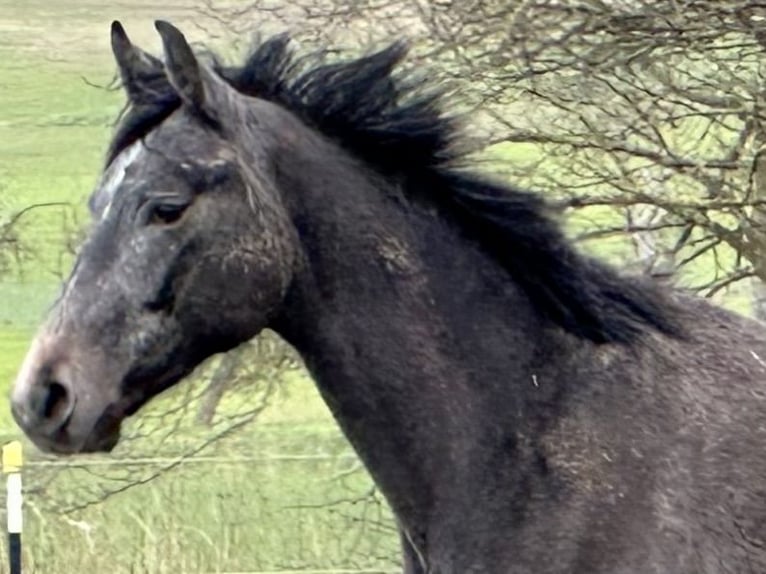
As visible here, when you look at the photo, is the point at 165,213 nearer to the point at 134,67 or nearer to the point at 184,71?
the point at 184,71

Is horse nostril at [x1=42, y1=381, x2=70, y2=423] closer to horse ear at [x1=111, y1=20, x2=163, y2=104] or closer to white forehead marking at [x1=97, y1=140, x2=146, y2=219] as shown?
white forehead marking at [x1=97, y1=140, x2=146, y2=219]

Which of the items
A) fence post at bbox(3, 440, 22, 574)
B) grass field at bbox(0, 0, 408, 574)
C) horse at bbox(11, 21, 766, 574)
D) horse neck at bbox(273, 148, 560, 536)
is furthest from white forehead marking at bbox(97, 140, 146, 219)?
grass field at bbox(0, 0, 408, 574)

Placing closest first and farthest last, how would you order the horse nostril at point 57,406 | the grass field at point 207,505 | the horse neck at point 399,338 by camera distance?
the horse nostril at point 57,406, the horse neck at point 399,338, the grass field at point 207,505

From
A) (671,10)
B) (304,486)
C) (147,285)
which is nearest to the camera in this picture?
(147,285)

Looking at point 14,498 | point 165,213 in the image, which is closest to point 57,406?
point 165,213

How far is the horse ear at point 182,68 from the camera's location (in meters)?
3.96

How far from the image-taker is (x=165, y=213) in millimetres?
3941

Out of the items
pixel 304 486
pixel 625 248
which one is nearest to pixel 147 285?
pixel 625 248

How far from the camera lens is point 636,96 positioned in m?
8.80

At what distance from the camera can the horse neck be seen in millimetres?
4102

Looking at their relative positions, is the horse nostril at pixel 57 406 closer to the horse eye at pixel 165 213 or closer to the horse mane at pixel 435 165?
the horse eye at pixel 165 213

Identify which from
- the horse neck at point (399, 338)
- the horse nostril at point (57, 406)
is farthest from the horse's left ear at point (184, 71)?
the horse nostril at point (57, 406)

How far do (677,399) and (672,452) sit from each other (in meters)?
0.14

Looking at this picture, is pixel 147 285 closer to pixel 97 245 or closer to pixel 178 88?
pixel 97 245
